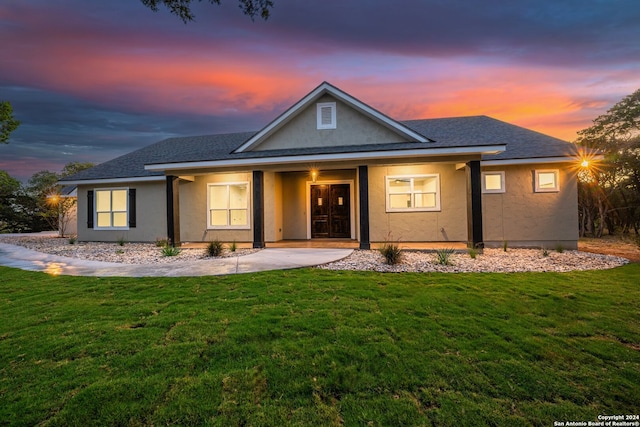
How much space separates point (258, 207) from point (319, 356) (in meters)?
7.79

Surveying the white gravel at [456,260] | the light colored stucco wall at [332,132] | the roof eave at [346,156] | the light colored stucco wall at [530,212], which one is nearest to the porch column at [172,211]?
the roof eave at [346,156]

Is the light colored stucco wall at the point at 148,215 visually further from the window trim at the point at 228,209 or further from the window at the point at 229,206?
the window at the point at 229,206

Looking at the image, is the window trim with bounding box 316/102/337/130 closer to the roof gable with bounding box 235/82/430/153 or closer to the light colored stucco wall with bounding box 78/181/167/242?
the roof gable with bounding box 235/82/430/153

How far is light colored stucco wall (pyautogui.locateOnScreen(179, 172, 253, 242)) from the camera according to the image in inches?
468

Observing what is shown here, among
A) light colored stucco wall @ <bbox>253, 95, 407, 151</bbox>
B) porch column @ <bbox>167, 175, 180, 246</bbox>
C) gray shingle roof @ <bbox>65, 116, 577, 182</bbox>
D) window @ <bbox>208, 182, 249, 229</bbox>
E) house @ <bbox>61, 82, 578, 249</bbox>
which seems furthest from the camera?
window @ <bbox>208, 182, 249, 229</bbox>

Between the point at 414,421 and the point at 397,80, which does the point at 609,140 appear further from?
the point at 414,421

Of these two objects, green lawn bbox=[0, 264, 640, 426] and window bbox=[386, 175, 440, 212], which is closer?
green lawn bbox=[0, 264, 640, 426]

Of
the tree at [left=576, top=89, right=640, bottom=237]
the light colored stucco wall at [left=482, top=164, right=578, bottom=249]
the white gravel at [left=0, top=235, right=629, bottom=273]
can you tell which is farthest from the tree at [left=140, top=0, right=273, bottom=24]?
the tree at [left=576, top=89, right=640, bottom=237]

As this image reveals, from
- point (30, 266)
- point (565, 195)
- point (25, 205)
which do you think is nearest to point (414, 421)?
point (30, 266)

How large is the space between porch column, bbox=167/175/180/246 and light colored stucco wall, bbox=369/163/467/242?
7.49 meters

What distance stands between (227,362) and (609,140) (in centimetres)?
2071

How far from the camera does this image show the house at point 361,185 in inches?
372

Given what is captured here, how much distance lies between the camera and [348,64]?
43.7 feet

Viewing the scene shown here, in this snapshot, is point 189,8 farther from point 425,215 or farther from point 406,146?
point 425,215
